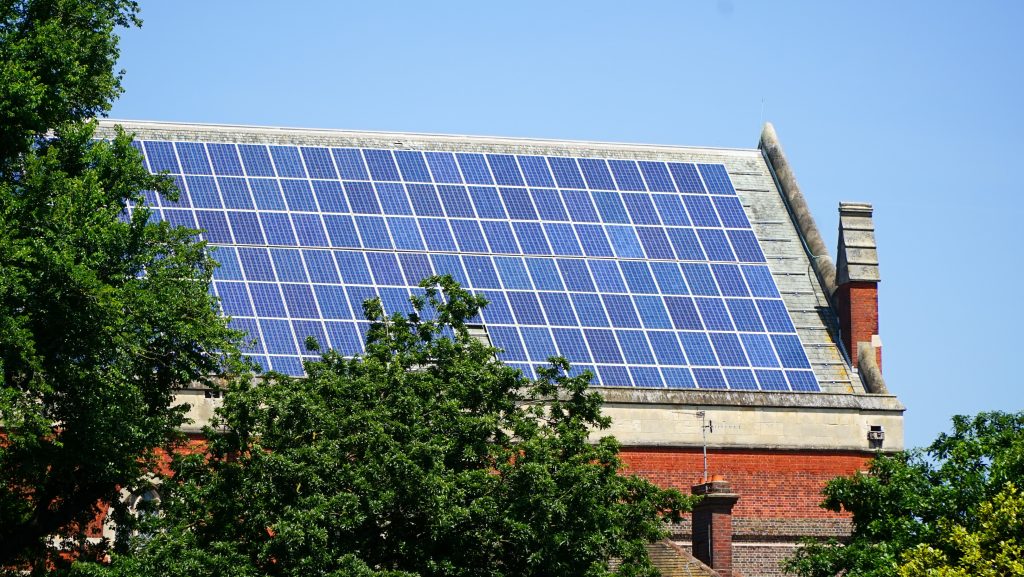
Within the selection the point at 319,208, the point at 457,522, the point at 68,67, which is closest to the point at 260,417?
the point at 457,522

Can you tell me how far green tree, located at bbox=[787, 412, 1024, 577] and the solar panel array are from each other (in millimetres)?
11345

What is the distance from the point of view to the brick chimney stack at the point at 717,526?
134ft

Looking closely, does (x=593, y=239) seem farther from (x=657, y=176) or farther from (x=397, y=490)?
(x=397, y=490)

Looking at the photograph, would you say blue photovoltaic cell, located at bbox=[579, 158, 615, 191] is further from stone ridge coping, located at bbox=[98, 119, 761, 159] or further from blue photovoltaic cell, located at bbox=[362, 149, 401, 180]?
blue photovoltaic cell, located at bbox=[362, 149, 401, 180]

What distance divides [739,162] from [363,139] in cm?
1282

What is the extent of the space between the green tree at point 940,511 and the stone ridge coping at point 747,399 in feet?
29.8

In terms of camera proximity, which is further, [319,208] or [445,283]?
[319,208]

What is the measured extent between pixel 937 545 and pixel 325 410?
41.4ft

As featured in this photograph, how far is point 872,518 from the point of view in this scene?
119 feet

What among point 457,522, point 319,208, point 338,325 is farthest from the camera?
point 319,208

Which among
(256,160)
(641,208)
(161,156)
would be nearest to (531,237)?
(641,208)

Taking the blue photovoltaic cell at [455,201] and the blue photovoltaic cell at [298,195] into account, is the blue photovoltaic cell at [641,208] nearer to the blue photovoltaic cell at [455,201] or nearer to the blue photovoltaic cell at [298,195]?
the blue photovoltaic cell at [455,201]

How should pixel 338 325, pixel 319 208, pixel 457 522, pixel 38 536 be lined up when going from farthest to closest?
pixel 319 208
pixel 338 325
pixel 38 536
pixel 457 522

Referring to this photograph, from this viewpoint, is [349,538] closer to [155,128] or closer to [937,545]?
[937,545]
